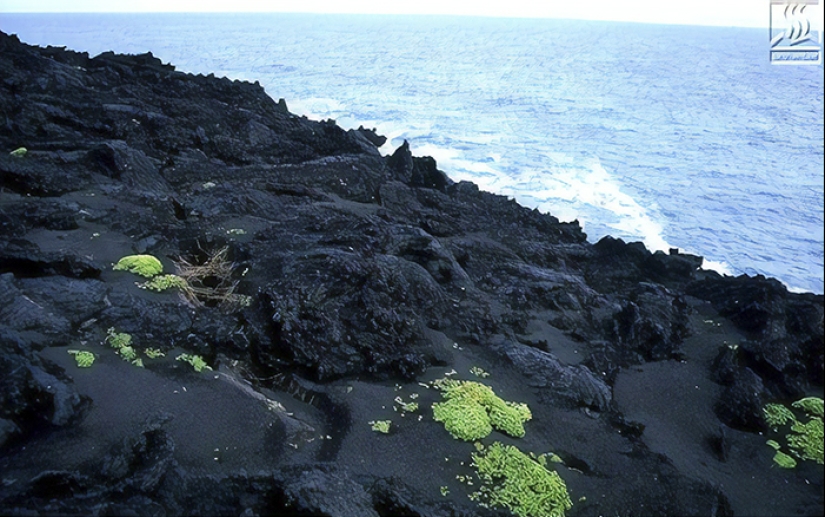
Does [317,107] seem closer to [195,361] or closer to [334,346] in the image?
[334,346]

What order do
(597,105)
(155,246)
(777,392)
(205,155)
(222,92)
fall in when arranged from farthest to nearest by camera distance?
(597,105) → (222,92) → (205,155) → (155,246) → (777,392)

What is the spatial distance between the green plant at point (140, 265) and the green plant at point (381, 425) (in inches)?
295

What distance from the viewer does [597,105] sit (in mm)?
70625

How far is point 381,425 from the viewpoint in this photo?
12023 mm

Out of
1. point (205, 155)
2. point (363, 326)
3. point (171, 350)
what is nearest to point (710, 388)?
point (363, 326)

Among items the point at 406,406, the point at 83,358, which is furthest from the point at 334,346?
the point at 83,358

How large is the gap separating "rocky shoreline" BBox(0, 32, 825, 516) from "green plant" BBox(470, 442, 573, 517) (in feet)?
0.98

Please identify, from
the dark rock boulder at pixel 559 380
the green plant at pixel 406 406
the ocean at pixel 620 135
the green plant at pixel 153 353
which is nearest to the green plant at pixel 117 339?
the green plant at pixel 153 353

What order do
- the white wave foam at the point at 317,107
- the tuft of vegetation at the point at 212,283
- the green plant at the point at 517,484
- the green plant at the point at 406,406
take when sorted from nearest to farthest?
the green plant at the point at 517,484 → the green plant at the point at 406,406 → the tuft of vegetation at the point at 212,283 → the white wave foam at the point at 317,107

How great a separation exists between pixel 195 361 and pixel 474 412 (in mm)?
6272

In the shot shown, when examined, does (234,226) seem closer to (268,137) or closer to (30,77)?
(268,137)

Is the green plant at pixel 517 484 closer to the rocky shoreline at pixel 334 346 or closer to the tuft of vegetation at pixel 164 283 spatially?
the rocky shoreline at pixel 334 346

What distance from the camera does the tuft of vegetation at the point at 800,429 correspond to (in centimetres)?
1338

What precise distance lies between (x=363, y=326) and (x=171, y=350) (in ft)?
15.0
